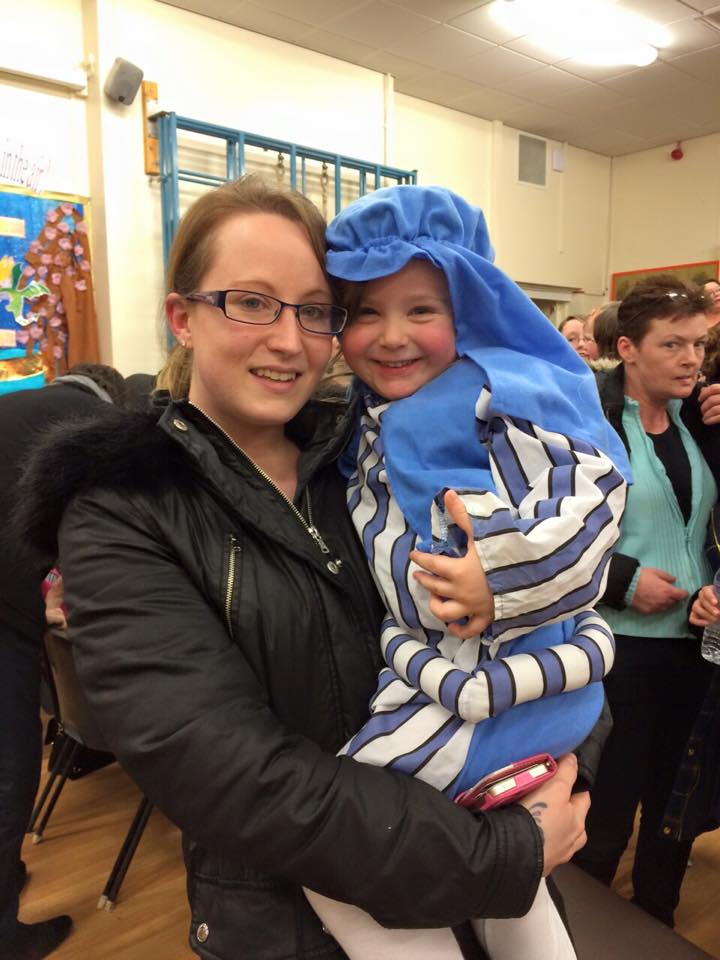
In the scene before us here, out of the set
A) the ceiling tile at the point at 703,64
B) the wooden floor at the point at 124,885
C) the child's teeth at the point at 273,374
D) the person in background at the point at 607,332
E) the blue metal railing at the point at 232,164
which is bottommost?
the wooden floor at the point at 124,885

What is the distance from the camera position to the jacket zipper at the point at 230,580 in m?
0.94

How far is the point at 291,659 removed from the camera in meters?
0.97

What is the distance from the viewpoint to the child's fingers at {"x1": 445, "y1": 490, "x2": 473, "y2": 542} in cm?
100

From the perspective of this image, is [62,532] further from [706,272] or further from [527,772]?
[706,272]

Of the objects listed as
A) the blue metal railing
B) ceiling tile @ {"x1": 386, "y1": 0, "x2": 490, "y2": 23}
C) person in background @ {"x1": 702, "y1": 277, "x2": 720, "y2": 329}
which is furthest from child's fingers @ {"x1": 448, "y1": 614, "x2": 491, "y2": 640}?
ceiling tile @ {"x1": 386, "y1": 0, "x2": 490, "y2": 23}

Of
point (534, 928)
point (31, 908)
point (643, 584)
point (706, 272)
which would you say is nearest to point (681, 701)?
point (643, 584)

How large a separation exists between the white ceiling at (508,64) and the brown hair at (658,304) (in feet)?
8.77

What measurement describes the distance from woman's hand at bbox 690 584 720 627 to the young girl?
0.92 meters

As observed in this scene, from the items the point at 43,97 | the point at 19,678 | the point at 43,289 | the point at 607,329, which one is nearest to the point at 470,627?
the point at 19,678

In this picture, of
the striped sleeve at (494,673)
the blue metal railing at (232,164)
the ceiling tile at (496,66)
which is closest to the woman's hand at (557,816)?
the striped sleeve at (494,673)

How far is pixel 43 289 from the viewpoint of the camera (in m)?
3.84

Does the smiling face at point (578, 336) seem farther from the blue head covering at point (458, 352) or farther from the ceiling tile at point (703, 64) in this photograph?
the blue head covering at point (458, 352)

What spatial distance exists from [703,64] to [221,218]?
5179 mm

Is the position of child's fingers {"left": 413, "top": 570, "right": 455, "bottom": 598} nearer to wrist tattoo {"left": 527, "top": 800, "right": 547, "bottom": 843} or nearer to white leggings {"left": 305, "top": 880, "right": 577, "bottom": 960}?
wrist tattoo {"left": 527, "top": 800, "right": 547, "bottom": 843}
